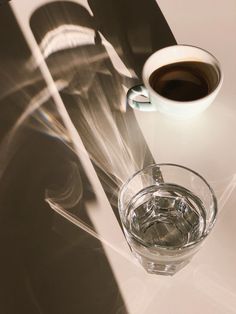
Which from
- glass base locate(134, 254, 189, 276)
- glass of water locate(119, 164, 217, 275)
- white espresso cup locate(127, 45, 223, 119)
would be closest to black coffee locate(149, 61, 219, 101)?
white espresso cup locate(127, 45, 223, 119)

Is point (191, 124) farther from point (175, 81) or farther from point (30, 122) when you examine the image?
point (30, 122)

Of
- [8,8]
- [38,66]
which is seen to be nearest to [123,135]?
[38,66]

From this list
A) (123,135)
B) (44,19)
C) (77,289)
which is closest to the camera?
(77,289)

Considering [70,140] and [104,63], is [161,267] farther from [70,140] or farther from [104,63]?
[104,63]

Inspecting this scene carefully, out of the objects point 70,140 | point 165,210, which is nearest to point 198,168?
point 165,210

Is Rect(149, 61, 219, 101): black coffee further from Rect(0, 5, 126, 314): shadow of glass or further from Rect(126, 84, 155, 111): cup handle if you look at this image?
Rect(0, 5, 126, 314): shadow of glass

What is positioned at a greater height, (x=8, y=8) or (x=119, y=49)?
(x=8, y=8)

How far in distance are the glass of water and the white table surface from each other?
20 mm

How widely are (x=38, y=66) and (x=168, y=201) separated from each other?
299mm

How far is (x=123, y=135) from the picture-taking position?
69 centimetres

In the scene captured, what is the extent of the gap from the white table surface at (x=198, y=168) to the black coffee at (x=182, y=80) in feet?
0.11

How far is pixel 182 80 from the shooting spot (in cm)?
73

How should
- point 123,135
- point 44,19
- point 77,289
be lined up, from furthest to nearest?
point 44,19 < point 123,135 < point 77,289

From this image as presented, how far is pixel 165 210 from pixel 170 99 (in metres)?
0.15
